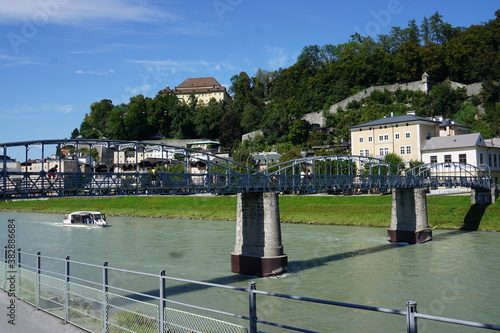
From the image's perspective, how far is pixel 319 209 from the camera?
171ft

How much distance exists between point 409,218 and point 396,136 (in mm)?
31588

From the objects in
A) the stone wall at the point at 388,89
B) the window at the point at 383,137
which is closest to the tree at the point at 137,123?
the stone wall at the point at 388,89

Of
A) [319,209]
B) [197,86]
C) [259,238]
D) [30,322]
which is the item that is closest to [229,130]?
[197,86]

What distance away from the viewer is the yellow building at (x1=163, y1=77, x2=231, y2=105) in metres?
152

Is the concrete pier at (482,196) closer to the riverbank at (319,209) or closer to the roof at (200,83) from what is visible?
the riverbank at (319,209)

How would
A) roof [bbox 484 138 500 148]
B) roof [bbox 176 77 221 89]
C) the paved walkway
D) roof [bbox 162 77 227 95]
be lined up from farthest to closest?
1. roof [bbox 176 77 221 89]
2. roof [bbox 162 77 227 95]
3. roof [bbox 484 138 500 148]
4. the paved walkway

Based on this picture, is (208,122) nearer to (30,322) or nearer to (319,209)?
(319,209)

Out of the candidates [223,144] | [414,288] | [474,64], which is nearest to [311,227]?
[414,288]

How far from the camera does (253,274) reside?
24.2m

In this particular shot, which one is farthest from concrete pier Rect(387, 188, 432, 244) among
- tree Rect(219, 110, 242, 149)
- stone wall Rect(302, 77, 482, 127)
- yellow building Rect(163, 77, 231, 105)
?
yellow building Rect(163, 77, 231, 105)

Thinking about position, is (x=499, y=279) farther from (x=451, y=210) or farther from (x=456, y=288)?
(x=451, y=210)

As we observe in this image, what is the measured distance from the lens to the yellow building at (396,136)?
6438cm

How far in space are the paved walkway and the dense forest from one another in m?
68.5

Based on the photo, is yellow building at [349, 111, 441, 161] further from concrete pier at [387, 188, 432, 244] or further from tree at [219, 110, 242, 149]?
tree at [219, 110, 242, 149]
